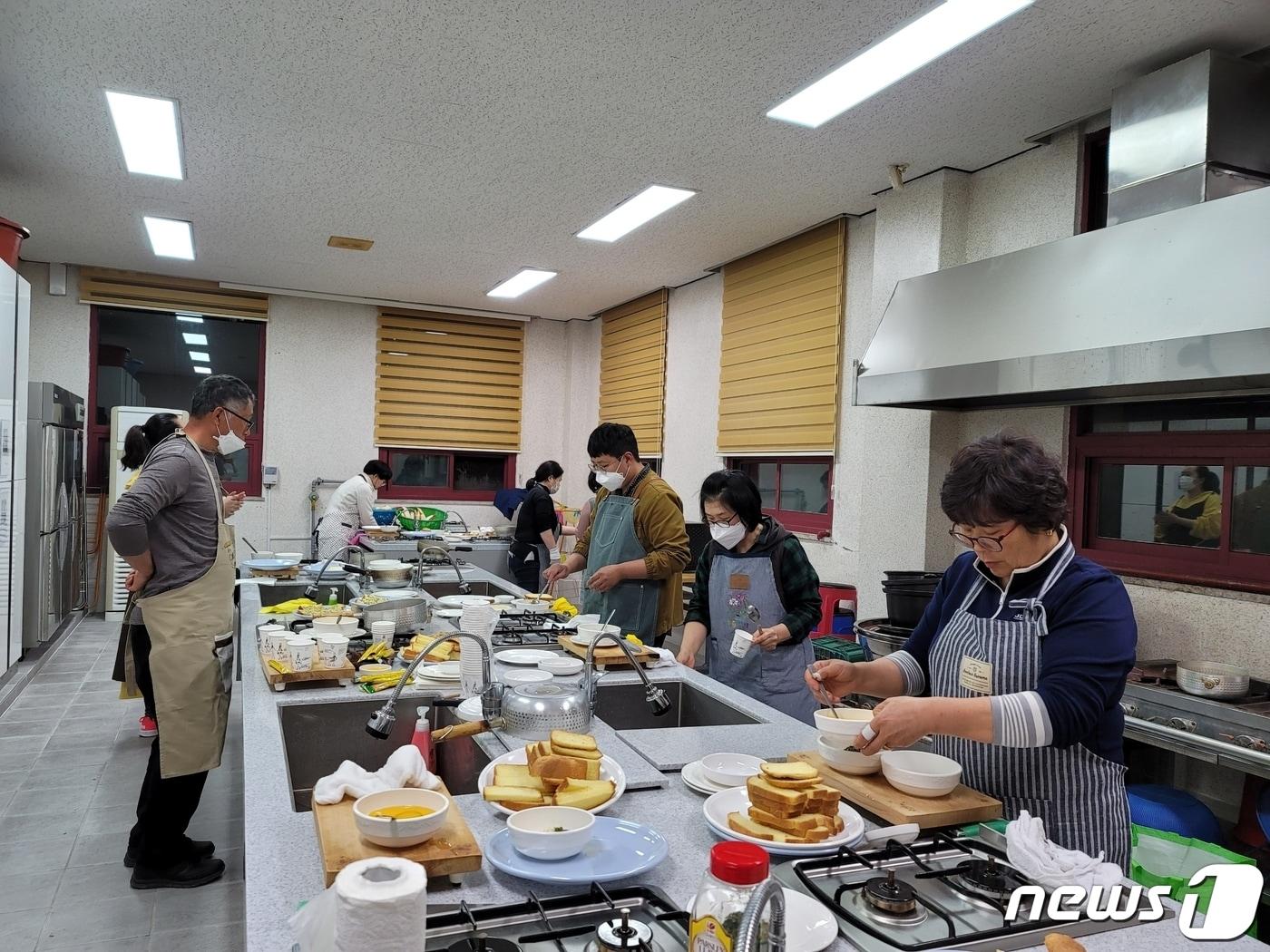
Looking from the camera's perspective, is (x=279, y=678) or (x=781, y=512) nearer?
(x=279, y=678)

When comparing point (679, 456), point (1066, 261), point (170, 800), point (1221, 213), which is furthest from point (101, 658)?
point (1221, 213)

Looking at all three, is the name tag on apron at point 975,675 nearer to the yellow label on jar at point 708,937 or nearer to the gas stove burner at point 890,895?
the gas stove burner at point 890,895

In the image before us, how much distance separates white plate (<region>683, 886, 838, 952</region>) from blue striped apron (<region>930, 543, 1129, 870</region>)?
0.71m

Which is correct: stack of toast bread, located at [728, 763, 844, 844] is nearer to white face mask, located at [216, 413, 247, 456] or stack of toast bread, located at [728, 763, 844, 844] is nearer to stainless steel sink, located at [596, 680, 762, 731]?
stainless steel sink, located at [596, 680, 762, 731]

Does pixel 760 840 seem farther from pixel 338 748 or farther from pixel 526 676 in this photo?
pixel 338 748

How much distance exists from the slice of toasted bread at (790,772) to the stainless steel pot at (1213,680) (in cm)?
210

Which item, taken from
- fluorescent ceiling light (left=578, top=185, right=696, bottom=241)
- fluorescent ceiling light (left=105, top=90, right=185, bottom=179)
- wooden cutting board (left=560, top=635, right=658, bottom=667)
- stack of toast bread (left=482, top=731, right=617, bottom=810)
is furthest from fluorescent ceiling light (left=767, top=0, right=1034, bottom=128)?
fluorescent ceiling light (left=105, top=90, right=185, bottom=179)

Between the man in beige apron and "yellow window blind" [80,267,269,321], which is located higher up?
"yellow window blind" [80,267,269,321]

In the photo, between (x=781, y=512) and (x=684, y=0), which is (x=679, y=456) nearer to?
(x=781, y=512)

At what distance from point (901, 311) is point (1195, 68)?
1476mm

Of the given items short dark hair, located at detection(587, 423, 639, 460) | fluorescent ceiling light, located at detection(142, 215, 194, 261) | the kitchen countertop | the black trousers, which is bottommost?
the black trousers

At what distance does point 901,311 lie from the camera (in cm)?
420

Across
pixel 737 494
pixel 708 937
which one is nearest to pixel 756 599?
pixel 737 494

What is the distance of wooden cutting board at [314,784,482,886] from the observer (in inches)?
51.5
